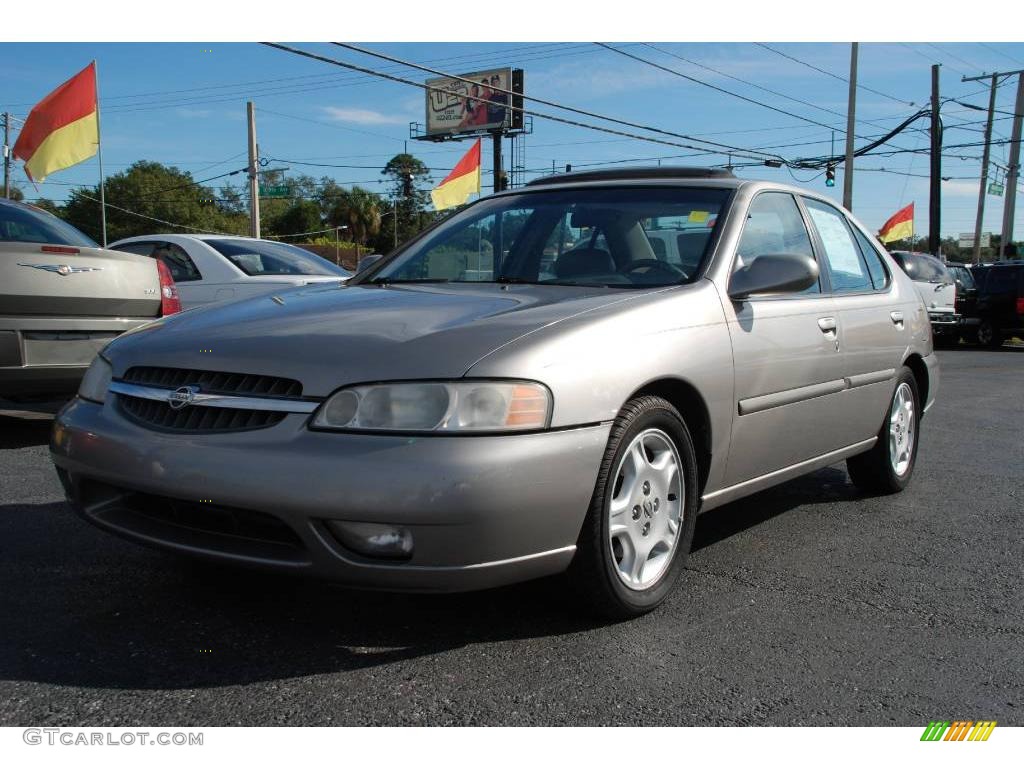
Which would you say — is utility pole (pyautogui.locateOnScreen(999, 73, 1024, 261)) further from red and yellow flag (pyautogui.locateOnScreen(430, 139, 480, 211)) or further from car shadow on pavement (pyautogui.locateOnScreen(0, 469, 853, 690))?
car shadow on pavement (pyautogui.locateOnScreen(0, 469, 853, 690))

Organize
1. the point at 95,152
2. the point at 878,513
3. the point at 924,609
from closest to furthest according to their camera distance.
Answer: the point at 924,609
the point at 878,513
the point at 95,152

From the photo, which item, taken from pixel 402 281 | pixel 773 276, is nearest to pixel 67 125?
pixel 402 281

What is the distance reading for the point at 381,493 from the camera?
99.8 inches

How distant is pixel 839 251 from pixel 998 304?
1686 centimetres

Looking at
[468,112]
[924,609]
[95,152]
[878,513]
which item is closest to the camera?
[924,609]

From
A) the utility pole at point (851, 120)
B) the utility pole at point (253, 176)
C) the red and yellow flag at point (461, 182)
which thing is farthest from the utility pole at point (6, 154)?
the utility pole at point (851, 120)

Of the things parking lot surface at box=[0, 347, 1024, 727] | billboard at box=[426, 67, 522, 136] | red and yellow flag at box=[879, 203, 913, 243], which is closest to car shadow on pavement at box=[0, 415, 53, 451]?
parking lot surface at box=[0, 347, 1024, 727]

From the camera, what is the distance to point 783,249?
13.9 ft

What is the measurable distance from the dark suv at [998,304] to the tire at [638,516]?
60.5ft

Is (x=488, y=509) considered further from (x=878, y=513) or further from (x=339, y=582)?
(x=878, y=513)

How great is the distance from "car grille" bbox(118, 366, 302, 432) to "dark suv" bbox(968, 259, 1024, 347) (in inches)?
768

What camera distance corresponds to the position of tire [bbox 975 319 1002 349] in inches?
774

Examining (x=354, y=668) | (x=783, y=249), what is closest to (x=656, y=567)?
(x=354, y=668)

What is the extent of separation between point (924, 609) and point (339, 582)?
2.04 metres
